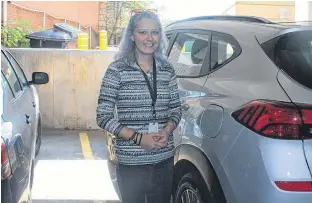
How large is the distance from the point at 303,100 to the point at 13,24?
975cm

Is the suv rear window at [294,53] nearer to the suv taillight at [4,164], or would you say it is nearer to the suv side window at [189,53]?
the suv side window at [189,53]

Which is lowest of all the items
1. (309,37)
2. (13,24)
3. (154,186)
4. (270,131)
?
(154,186)

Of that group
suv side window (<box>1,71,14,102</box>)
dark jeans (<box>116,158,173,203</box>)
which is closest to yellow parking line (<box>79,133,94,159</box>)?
suv side window (<box>1,71,14,102</box>)

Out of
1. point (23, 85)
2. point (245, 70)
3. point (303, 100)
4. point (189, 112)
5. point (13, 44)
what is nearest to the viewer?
point (303, 100)

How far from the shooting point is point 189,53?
371 centimetres

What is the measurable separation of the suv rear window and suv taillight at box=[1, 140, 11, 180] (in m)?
1.53

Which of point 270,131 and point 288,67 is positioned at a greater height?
point 288,67

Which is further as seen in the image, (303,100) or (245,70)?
(245,70)

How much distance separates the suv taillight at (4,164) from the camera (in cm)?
225

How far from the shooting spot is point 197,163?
283cm

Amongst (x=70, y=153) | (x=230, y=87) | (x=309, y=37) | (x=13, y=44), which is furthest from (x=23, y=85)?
(x=13, y=44)

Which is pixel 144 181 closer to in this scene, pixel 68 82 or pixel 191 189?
pixel 191 189

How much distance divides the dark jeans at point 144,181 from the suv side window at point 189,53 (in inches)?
33.8

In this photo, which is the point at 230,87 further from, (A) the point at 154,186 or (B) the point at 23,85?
(B) the point at 23,85
